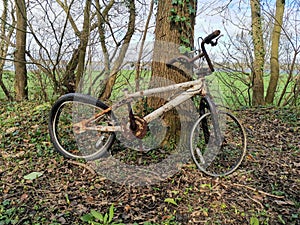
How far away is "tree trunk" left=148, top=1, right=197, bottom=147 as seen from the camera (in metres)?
3.13

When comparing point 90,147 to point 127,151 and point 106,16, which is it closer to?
point 127,151

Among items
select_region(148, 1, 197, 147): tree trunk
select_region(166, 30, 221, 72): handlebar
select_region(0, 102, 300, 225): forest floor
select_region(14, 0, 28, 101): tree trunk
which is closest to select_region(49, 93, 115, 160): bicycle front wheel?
select_region(0, 102, 300, 225): forest floor

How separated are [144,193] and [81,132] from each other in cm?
94

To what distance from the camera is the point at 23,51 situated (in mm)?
5273

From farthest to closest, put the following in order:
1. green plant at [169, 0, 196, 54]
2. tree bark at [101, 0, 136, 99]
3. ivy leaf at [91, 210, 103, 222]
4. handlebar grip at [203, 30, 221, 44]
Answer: tree bark at [101, 0, 136, 99] < green plant at [169, 0, 196, 54] < handlebar grip at [203, 30, 221, 44] < ivy leaf at [91, 210, 103, 222]

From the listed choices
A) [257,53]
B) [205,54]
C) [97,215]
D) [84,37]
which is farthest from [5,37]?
[257,53]

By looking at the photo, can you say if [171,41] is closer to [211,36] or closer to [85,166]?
[211,36]

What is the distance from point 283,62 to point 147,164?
190 inches

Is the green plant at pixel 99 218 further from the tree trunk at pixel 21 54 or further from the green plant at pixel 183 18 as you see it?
the tree trunk at pixel 21 54

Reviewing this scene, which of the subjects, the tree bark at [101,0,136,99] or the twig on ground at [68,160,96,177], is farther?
the tree bark at [101,0,136,99]

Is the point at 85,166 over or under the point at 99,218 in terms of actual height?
over

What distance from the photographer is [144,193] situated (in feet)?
8.45

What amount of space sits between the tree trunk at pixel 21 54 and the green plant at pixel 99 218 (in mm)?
3529

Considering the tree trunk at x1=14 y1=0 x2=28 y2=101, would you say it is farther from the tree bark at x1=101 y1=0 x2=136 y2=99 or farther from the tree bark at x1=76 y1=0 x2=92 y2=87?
the tree bark at x1=101 y1=0 x2=136 y2=99
